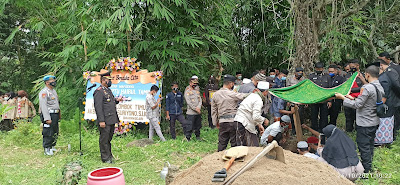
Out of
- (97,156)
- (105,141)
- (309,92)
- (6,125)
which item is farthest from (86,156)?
(6,125)

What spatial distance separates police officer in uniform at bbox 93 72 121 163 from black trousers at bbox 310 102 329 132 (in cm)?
465

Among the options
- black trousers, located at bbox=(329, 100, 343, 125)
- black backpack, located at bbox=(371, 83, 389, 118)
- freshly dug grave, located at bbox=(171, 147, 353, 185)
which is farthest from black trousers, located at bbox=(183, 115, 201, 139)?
freshly dug grave, located at bbox=(171, 147, 353, 185)

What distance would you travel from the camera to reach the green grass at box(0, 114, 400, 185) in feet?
17.2

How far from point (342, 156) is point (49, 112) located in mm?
5752

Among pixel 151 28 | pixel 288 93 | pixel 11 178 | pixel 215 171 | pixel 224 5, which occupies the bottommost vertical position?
pixel 11 178

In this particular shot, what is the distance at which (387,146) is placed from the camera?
6.18 m

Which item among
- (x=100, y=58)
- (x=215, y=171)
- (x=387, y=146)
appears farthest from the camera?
(x=100, y=58)

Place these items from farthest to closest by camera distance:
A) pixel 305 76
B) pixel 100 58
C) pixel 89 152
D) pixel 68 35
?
pixel 68 35 < pixel 100 58 < pixel 305 76 < pixel 89 152

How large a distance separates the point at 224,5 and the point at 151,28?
7.52 ft

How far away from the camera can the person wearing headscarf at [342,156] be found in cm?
420

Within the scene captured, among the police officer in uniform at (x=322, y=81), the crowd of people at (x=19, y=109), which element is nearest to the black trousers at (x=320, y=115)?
the police officer in uniform at (x=322, y=81)

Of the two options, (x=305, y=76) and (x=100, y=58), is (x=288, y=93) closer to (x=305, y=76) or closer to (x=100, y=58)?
(x=305, y=76)

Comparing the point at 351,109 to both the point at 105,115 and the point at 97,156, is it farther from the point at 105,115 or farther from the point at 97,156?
the point at 97,156

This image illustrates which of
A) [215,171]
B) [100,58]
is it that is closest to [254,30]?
[100,58]
